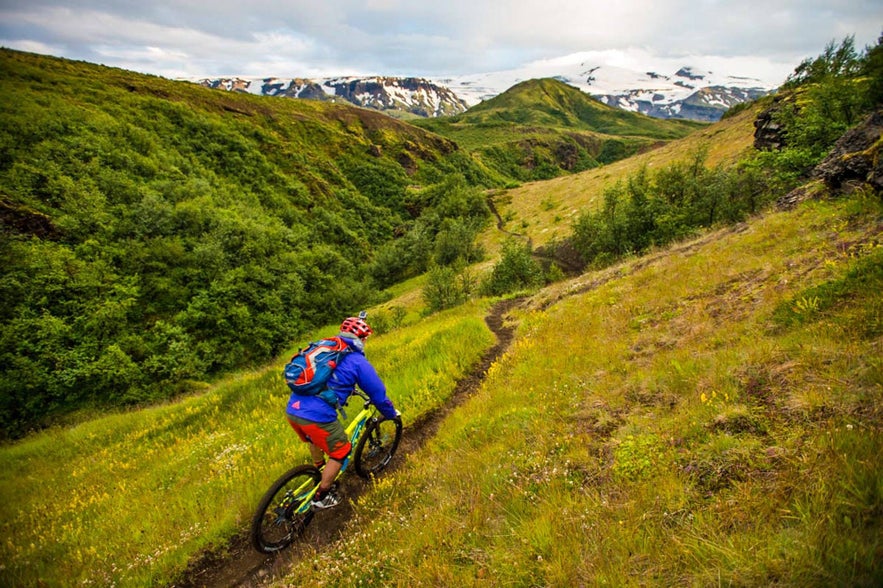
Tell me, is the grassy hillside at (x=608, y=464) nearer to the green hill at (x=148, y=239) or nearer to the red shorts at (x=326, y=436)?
the red shorts at (x=326, y=436)

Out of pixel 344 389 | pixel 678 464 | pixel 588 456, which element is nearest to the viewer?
pixel 678 464

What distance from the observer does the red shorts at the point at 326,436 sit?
5.55 m

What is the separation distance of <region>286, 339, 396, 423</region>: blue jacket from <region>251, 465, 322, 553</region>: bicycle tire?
91 cm

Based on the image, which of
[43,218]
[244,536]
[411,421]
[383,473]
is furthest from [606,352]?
[43,218]

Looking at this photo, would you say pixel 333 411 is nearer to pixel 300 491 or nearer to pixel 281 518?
pixel 300 491

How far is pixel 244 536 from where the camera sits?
5.81m

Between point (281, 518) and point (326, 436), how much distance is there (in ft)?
4.47

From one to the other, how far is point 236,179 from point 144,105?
74.2 feet

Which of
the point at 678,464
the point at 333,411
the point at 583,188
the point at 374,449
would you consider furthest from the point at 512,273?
the point at 583,188

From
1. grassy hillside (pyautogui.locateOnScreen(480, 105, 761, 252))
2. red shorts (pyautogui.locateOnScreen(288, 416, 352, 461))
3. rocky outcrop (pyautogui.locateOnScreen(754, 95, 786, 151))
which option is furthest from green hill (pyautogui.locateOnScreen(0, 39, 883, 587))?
grassy hillside (pyautogui.locateOnScreen(480, 105, 761, 252))

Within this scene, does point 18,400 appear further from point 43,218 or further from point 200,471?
point 200,471

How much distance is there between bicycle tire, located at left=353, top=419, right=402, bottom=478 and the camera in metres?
6.76

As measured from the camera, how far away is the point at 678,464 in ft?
13.5

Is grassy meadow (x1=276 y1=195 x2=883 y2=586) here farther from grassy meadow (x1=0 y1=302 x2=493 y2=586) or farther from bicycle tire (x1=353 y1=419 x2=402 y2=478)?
grassy meadow (x1=0 y1=302 x2=493 y2=586)
